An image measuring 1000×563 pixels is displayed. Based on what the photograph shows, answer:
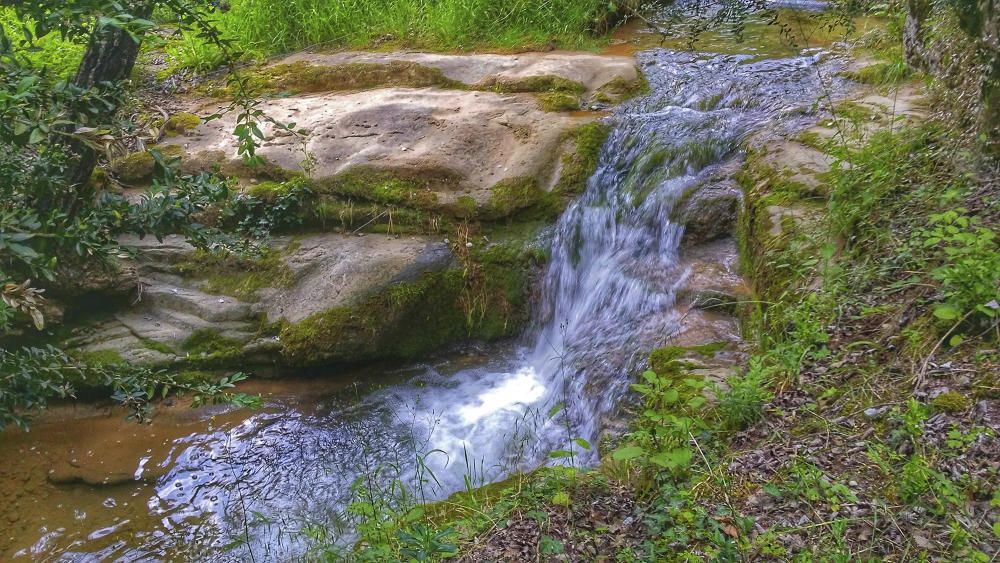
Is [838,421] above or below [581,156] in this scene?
below

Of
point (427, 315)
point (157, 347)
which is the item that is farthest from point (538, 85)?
point (157, 347)

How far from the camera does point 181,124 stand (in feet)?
23.6

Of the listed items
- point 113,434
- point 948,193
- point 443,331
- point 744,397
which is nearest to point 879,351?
point 744,397

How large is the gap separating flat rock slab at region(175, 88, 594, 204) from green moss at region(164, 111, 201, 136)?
0.09 metres

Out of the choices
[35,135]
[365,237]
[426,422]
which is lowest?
[426,422]

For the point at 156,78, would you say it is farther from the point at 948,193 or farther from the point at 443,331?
the point at 948,193

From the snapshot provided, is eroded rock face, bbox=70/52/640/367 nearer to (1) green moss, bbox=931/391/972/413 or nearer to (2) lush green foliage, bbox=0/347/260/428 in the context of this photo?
(2) lush green foliage, bbox=0/347/260/428

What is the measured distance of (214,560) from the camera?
4.05 m

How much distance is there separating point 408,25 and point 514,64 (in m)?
2.17

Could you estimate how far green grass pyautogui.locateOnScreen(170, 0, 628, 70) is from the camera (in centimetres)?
900

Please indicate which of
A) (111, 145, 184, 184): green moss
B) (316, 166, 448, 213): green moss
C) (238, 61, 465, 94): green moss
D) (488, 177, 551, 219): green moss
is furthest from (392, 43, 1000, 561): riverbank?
(238, 61, 465, 94): green moss

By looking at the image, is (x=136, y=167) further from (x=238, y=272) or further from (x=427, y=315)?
(x=427, y=315)

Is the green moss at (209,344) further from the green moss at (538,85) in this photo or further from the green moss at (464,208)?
the green moss at (538,85)

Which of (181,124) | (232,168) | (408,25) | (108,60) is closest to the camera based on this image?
(108,60)
